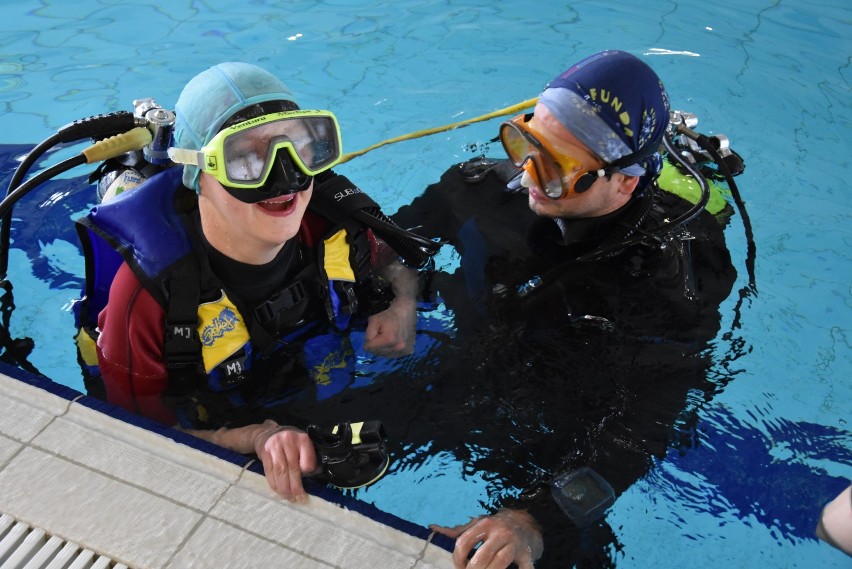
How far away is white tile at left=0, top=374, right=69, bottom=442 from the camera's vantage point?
213 cm

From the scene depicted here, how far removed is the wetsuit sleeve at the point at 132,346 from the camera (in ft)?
7.51

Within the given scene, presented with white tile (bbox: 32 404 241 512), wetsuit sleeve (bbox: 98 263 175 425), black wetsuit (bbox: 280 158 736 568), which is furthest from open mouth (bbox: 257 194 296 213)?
black wetsuit (bbox: 280 158 736 568)

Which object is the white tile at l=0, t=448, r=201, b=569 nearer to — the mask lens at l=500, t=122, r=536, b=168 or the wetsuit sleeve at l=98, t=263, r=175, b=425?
the wetsuit sleeve at l=98, t=263, r=175, b=425

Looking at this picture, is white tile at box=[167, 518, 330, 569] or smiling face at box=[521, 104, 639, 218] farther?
smiling face at box=[521, 104, 639, 218]

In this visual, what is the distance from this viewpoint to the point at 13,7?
615 cm

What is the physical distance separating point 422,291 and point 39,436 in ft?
4.85

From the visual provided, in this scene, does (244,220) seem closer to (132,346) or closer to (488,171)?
(132,346)

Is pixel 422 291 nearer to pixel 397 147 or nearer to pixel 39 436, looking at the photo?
pixel 39 436

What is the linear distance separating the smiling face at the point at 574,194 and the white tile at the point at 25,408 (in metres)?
1.73

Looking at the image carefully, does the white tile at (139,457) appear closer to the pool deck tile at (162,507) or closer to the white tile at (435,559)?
the pool deck tile at (162,507)

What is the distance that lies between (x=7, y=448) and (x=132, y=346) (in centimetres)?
42

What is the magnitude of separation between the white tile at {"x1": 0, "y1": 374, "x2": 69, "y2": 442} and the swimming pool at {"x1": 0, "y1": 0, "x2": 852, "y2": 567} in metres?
1.08

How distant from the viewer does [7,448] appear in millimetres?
2076

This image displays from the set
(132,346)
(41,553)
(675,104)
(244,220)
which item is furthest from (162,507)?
(675,104)
